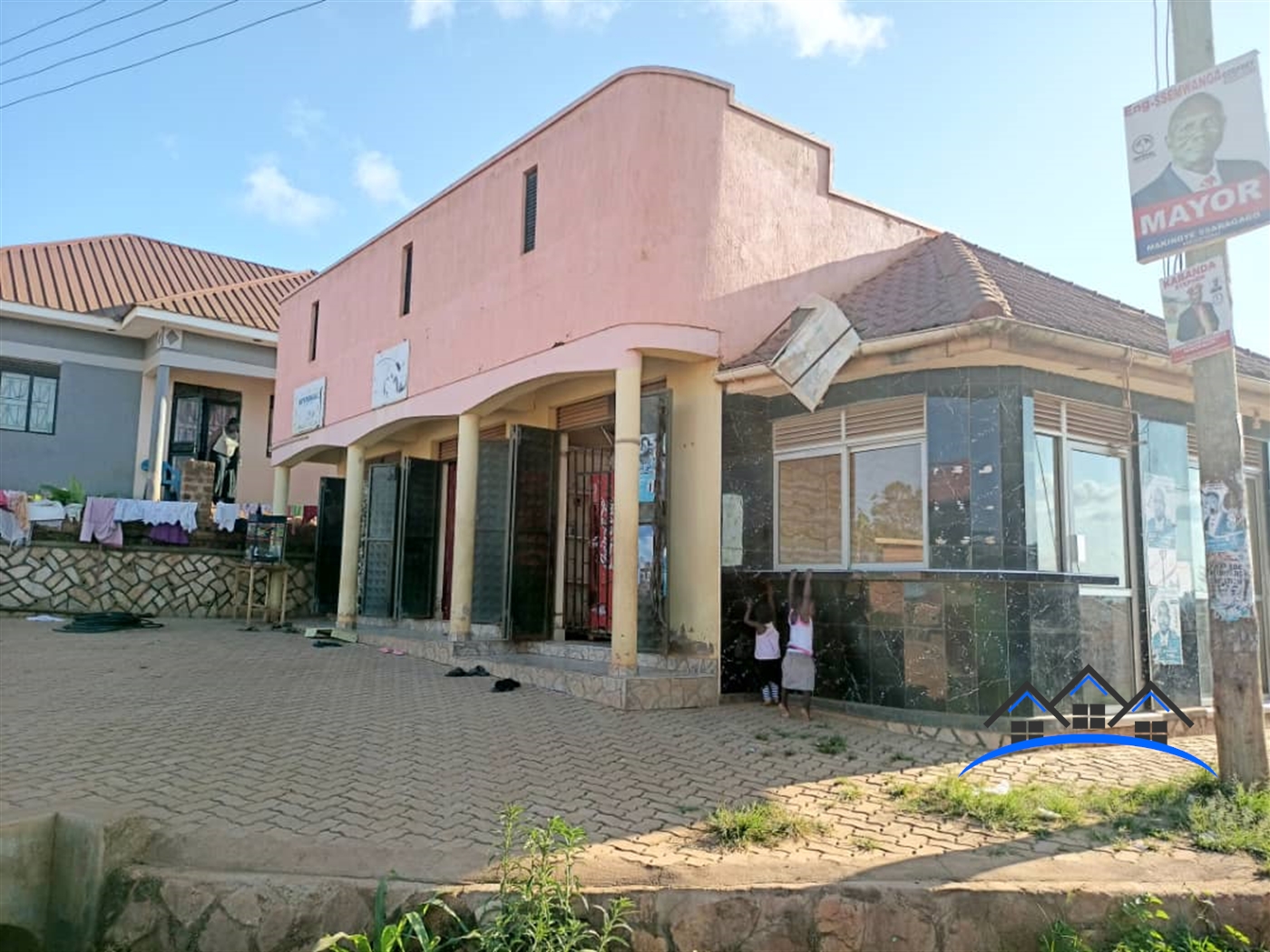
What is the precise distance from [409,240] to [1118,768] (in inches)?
459

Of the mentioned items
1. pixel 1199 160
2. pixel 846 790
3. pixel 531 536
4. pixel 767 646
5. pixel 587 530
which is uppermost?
pixel 1199 160

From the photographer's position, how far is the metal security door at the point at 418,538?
13344 millimetres

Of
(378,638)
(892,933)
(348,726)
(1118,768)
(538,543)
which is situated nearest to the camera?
(892,933)

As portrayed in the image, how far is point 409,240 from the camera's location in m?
13.6

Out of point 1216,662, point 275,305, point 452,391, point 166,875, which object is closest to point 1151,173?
point 1216,662

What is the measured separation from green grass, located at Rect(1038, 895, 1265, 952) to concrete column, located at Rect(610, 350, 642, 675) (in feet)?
16.8

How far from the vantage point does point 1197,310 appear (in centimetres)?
549

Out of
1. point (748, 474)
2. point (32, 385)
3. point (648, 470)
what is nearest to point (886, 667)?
point (748, 474)

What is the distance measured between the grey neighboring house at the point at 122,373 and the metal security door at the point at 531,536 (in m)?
11.9

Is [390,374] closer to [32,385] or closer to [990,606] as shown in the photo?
[990,606]

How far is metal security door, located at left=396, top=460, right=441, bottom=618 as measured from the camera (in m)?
13.3

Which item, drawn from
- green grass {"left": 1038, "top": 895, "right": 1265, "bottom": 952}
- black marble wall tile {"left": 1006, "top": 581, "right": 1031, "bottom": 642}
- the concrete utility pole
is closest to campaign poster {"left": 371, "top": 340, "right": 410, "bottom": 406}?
black marble wall tile {"left": 1006, "top": 581, "right": 1031, "bottom": 642}

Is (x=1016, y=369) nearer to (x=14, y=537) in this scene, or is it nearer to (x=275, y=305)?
(x=14, y=537)

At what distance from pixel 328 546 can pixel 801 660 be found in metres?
10.9
